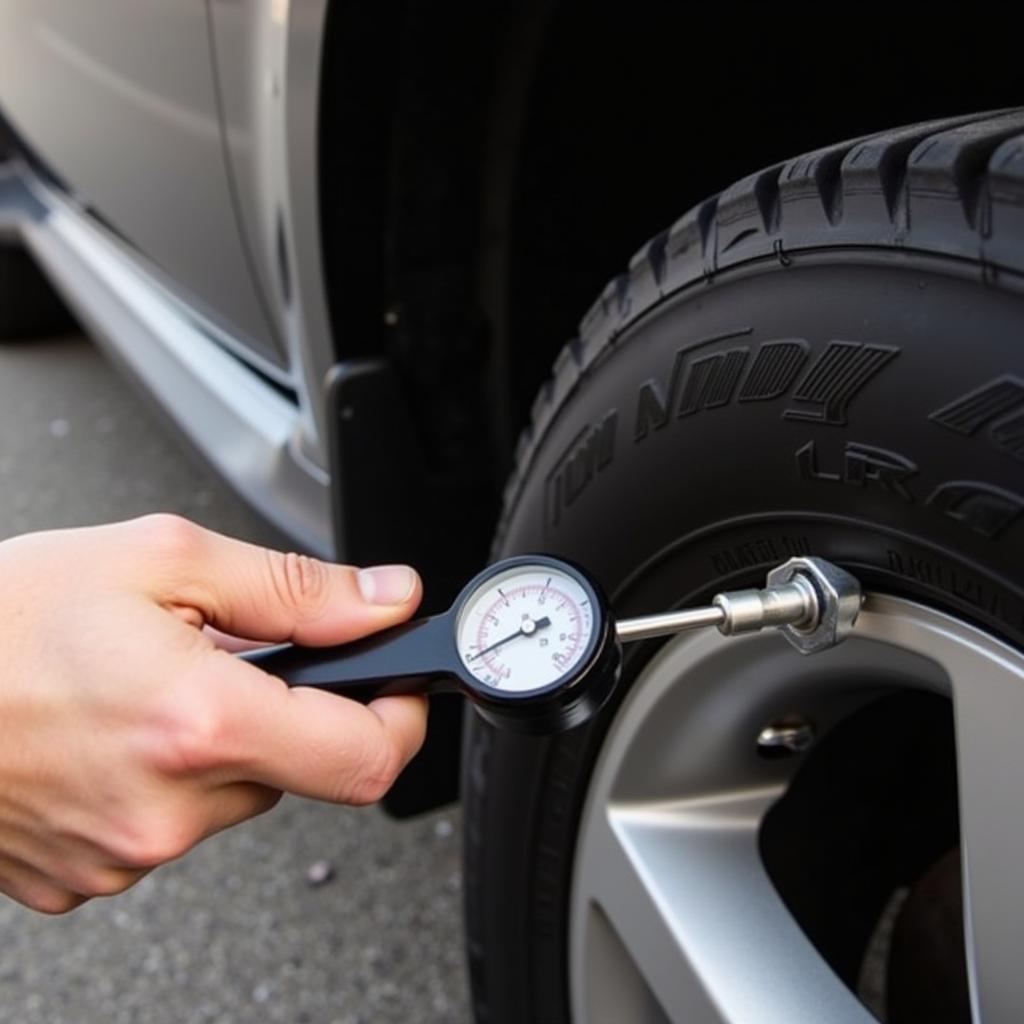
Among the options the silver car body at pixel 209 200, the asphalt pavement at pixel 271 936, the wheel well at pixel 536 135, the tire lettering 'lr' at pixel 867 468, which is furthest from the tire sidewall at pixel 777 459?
the asphalt pavement at pixel 271 936

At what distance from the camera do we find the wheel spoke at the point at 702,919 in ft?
2.81

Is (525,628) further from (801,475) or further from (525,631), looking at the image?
(801,475)

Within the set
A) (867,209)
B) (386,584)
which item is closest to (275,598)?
(386,584)

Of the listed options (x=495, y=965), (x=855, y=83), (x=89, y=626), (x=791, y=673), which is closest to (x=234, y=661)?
(x=89, y=626)

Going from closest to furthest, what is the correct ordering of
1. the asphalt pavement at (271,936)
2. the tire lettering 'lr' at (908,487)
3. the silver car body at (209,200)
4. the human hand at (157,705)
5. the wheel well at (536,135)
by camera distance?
the tire lettering 'lr' at (908,487) → the human hand at (157,705) → the wheel well at (536,135) → the silver car body at (209,200) → the asphalt pavement at (271,936)

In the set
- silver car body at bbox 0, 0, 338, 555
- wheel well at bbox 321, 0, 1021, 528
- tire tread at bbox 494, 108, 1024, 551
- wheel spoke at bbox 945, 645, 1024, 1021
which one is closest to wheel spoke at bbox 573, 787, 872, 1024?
wheel spoke at bbox 945, 645, 1024, 1021

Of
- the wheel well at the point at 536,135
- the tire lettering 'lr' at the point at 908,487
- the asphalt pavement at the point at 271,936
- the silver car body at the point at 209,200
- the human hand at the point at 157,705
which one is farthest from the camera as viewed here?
the asphalt pavement at the point at 271,936

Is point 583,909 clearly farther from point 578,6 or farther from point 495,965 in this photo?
point 578,6

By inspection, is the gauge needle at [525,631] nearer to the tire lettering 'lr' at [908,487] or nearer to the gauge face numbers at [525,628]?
the gauge face numbers at [525,628]

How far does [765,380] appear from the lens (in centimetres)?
77

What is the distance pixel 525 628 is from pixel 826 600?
175mm

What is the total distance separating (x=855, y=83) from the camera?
1240 mm

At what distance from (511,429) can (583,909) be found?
1.79ft

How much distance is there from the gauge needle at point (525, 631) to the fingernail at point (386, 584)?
0.08 meters
